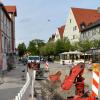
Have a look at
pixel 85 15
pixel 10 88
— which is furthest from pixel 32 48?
pixel 10 88

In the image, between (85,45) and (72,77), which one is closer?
(72,77)

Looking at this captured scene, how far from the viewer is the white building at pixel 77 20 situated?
10828cm

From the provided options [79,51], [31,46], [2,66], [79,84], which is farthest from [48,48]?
[79,84]

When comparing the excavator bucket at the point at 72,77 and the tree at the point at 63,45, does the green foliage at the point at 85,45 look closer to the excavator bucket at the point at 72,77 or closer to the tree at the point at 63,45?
the tree at the point at 63,45

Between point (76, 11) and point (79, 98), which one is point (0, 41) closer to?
point (79, 98)

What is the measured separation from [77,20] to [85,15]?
22.3 feet

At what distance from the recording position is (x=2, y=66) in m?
30.5

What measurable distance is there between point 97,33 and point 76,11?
93.4 feet

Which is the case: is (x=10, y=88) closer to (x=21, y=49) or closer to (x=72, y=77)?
(x=72, y=77)

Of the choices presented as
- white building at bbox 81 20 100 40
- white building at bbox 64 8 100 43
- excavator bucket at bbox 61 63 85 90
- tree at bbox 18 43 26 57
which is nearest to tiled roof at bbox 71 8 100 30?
white building at bbox 64 8 100 43

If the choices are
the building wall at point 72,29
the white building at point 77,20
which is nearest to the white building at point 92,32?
the white building at point 77,20

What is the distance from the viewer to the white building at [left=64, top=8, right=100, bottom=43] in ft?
355

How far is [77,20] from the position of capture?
110 metres

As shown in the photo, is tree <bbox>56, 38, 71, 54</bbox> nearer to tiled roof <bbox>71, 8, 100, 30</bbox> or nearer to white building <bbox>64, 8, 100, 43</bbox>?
white building <bbox>64, 8, 100, 43</bbox>
